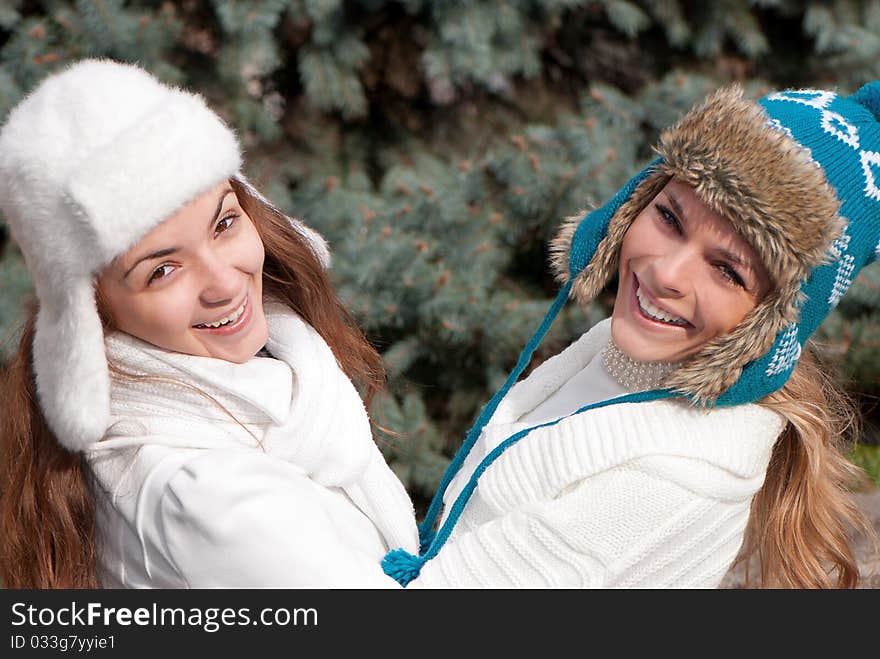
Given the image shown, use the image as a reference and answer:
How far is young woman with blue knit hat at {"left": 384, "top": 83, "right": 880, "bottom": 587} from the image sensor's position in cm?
176

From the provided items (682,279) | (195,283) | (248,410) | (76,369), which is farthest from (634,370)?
(76,369)

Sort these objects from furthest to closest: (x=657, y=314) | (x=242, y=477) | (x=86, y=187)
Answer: (x=657, y=314) < (x=242, y=477) < (x=86, y=187)

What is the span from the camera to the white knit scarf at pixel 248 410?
181 centimetres

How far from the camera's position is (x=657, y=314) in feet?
6.29

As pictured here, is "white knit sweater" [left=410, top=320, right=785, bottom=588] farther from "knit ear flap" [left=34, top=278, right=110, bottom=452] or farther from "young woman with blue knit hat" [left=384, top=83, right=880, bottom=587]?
"knit ear flap" [left=34, top=278, right=110, bottom=452]

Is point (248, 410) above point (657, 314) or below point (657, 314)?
below

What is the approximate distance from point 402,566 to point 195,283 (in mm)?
697

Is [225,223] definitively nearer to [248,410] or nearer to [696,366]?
[248,410]

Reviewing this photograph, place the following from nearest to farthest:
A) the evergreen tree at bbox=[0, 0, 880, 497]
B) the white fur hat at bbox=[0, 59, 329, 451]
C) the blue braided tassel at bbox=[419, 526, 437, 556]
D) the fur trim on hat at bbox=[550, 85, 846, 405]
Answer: the white fur hat at bbox=[0, 59, 329, 451], the fur trim on hat at bbox=[550, 85, 846, 405], the blue braided tassel at bbox=[419, 526, 437, 556], the evergreen tree at bbox=[0, 0, 880, 497]

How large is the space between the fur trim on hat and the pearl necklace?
0.11 meters

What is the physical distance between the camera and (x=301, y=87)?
4367mm

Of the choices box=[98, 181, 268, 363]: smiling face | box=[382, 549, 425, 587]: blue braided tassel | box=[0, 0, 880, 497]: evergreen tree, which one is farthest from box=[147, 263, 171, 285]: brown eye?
box=[0, 0, 880, 497]: evergreen tree

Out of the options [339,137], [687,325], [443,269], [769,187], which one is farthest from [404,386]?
[769,187]

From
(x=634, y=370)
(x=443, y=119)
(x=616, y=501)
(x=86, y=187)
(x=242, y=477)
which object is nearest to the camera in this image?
(x=86, y=187)
